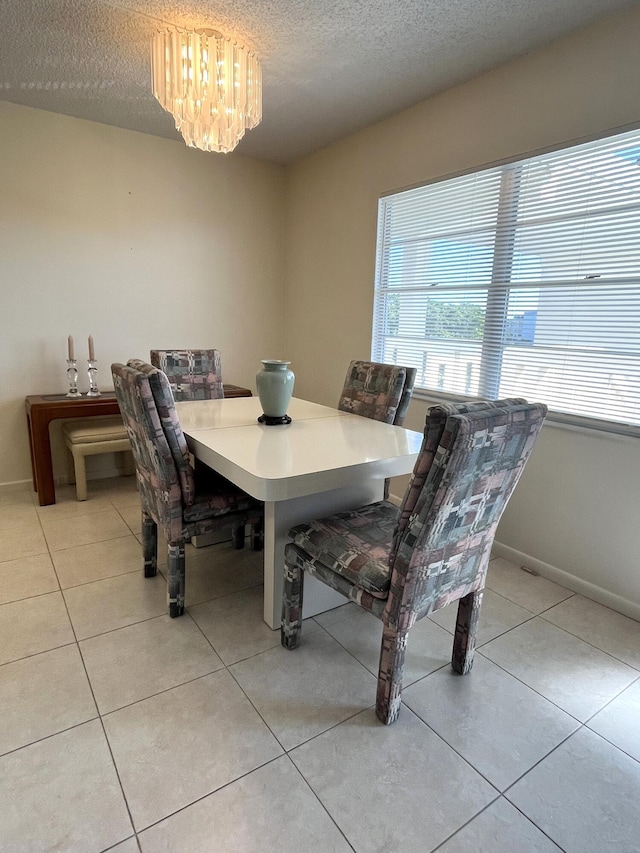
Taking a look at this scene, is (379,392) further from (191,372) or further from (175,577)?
(175,577)

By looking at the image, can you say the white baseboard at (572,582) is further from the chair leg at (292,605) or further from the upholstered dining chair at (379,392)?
the chair leg at (292,605)

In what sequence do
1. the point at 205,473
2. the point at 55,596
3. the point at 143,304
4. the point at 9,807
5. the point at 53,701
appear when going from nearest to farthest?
1. the point at 9,807
2. the point at 53,701
3. the point at 55,596
4. the point at 205,473
5. the point at 143,304

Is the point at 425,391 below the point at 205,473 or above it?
above

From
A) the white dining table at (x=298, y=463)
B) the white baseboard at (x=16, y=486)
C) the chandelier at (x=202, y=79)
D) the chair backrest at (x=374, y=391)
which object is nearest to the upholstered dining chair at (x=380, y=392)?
the chair backrest at (x=374, y=391)

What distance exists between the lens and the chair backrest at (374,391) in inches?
96.7

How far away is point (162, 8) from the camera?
194 cm

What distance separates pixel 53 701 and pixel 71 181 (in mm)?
3160

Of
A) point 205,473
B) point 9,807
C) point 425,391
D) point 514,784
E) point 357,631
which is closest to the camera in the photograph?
point 9,807

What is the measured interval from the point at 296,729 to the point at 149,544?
3.71 feet

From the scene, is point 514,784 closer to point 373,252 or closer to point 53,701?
point 53,701

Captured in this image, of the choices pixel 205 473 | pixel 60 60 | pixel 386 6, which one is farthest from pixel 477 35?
pixel 205 473

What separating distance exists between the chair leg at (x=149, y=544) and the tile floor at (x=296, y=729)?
0.06m

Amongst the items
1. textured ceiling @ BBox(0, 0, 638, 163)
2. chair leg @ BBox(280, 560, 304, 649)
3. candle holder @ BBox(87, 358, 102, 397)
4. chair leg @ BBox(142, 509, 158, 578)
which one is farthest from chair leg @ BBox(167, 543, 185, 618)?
textured ceiling @ BBox(0, 0, 638, 163)

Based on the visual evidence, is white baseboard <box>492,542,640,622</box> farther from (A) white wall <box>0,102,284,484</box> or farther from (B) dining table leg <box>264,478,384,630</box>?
(A) white wall <box>0,102,284,484</box>
